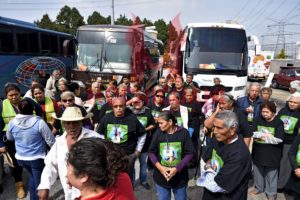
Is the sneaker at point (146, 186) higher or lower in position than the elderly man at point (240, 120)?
lower

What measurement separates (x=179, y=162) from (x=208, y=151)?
19.7 inches

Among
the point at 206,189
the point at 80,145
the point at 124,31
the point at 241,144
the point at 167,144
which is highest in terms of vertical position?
the point at 124,31

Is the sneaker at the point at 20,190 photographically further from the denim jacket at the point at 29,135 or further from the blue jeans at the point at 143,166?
the blue jeans at the point at 143,166

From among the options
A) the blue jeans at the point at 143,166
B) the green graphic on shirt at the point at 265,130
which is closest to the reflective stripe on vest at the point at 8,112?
the blue jeans at the point at 143,166

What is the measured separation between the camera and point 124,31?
11125 millimetres

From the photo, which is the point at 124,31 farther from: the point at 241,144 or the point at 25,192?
the point at 241,144

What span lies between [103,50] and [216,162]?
8.89 meters

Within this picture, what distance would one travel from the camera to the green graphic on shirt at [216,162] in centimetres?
283

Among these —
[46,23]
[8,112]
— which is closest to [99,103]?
[8,112]

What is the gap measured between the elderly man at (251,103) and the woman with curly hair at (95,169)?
13.5 feet

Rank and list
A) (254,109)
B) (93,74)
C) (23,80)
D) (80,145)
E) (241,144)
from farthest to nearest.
→ (23,80), (93,74), (254,109), (241,144), (80,145)

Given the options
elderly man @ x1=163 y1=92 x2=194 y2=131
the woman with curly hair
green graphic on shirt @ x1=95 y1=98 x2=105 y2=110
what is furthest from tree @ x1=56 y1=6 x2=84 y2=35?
the woman with curly hair

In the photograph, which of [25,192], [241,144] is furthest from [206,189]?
[25,192]

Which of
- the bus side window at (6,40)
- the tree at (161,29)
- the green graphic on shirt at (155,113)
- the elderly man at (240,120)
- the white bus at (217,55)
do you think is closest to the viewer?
the elderly man at (240,120)
